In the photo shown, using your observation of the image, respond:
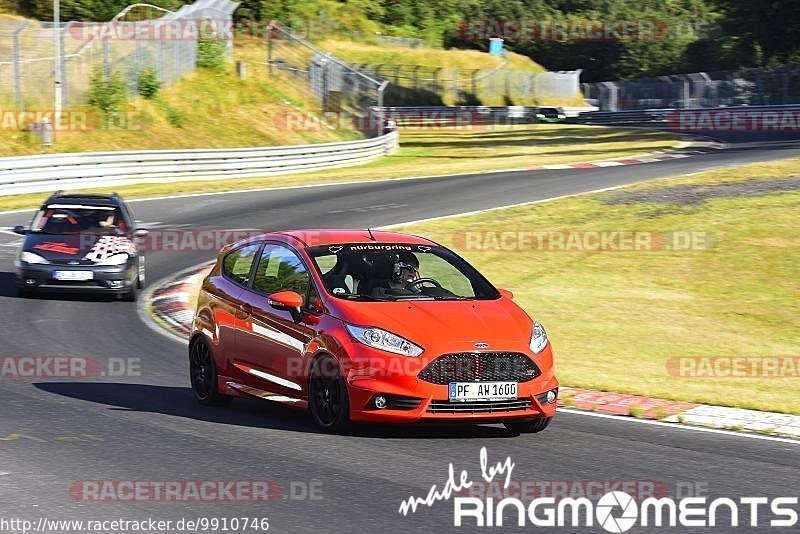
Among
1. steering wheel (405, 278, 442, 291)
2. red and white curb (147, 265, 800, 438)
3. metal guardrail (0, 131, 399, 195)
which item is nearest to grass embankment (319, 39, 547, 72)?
metal guardrail (0, 131, 399, 195)

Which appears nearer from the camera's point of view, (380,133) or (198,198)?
(198,198)

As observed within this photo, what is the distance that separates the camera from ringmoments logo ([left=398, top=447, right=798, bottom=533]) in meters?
7.22

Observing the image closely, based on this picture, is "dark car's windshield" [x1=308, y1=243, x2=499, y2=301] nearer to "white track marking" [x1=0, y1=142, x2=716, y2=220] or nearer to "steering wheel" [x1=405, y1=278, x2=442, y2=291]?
"steering wheel" [x1=405, y1=278, x2=442, y2=291]

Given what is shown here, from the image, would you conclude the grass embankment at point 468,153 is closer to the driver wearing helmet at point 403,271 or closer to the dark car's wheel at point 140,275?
the dark car's wheel at point 140,275

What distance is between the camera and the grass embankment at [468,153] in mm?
35938

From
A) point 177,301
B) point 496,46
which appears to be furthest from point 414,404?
point 496,46

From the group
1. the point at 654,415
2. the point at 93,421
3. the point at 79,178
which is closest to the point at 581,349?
the point at 654,415

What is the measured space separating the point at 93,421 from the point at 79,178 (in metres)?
24.5

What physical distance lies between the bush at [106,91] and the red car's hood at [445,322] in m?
33.9

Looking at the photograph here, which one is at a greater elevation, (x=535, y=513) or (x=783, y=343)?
(x=535, y=513)

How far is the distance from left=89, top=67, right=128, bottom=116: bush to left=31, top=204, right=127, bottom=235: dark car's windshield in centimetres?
2263

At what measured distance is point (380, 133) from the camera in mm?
52219

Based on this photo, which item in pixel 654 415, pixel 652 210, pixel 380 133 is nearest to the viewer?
pixel 654 415

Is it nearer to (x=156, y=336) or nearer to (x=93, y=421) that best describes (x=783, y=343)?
(x=156, y=336)
